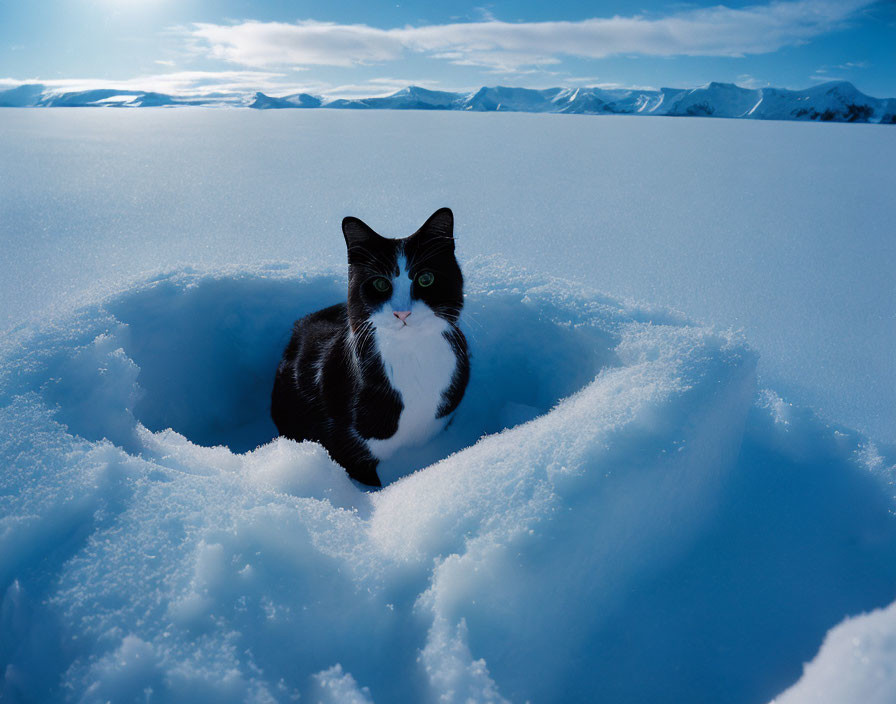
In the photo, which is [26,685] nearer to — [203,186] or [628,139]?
[203,186]

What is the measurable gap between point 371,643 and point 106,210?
4328 mm

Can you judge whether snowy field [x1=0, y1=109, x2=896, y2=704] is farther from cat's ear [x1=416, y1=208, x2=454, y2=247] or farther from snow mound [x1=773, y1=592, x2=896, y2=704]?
cat's ear [x1=416, y1=208, x2=454, y2=247]

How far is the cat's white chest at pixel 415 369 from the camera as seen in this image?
5.22 feet

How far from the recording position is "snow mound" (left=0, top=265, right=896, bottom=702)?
831mm


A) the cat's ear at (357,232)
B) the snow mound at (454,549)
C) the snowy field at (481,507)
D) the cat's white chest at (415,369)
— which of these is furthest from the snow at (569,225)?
the cat's white chest at (415,369)

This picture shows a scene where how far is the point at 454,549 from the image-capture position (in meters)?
0.98

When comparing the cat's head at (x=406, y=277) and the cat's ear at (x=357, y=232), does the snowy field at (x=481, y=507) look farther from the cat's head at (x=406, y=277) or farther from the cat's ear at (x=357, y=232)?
the cat's ear at (x=357, y=232)

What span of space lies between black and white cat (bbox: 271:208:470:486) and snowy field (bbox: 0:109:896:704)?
224mm

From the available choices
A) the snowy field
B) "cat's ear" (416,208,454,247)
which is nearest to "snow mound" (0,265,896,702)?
the snowy field

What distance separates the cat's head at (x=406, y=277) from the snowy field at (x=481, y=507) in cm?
43

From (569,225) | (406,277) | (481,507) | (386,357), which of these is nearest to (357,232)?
(406,277)

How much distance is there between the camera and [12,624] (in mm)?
865

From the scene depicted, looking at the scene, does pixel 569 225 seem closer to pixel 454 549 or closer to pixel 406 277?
pixel 406 277

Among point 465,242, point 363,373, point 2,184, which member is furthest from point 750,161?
point 2,184
